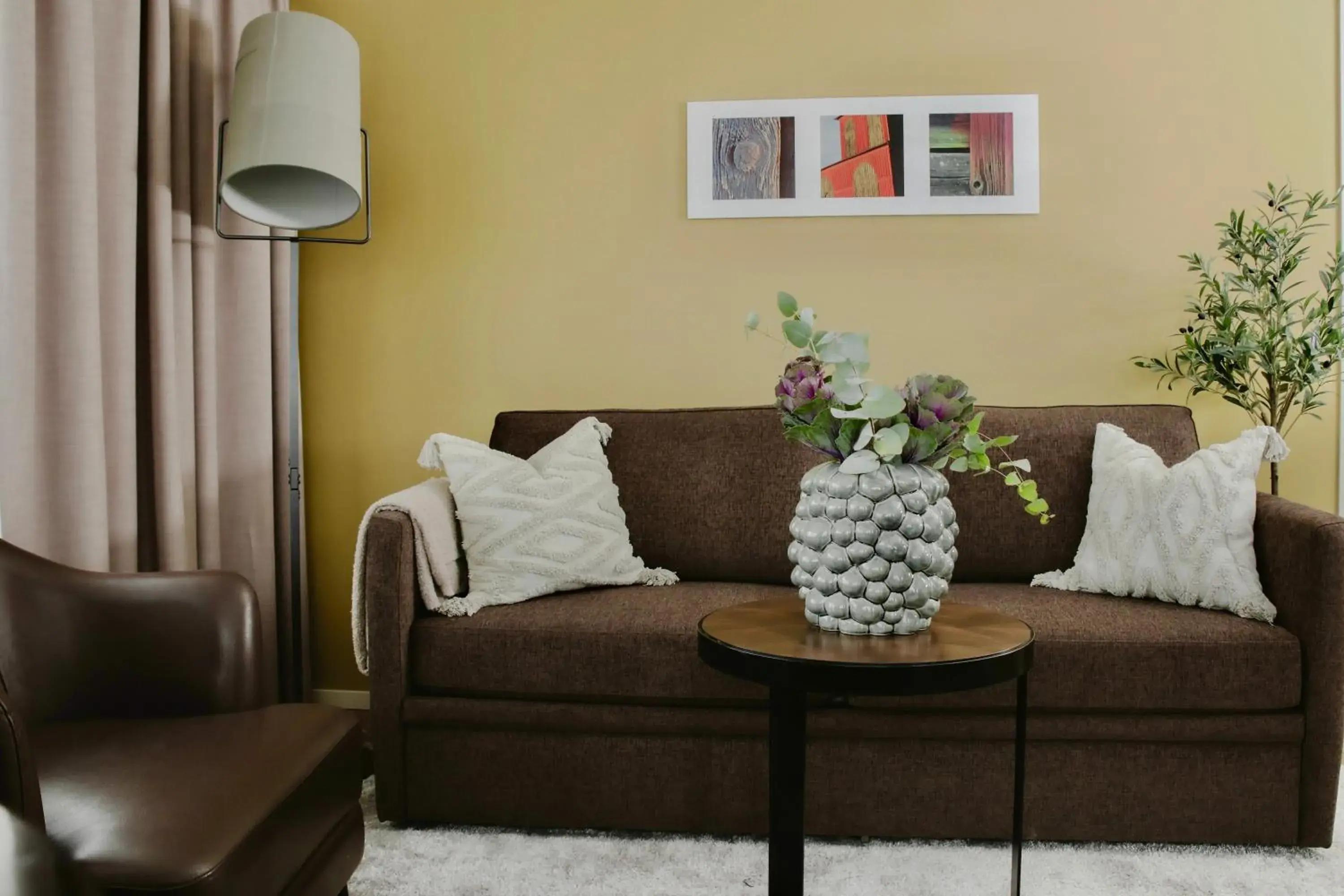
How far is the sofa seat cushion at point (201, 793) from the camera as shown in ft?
3.58

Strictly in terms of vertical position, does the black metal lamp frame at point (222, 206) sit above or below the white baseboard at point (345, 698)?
above

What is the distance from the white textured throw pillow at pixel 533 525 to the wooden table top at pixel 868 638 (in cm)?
61

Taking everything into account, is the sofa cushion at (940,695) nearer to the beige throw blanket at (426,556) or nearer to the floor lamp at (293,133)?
the beige throw blanket at (426,556)

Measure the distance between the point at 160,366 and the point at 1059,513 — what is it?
2.28 meters

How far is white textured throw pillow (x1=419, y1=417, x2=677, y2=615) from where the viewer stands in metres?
2.18

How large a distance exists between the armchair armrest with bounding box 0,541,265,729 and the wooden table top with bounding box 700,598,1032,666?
32.4 inches

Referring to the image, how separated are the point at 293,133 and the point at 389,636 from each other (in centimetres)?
123

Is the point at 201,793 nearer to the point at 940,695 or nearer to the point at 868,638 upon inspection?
the point at 868,638

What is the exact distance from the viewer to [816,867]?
188 cm

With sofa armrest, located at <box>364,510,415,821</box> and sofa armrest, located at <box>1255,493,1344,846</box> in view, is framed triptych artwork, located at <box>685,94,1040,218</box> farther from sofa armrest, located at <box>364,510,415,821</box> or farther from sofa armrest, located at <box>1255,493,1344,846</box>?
sofa armrest, located at <box>364,510,415,821</box>

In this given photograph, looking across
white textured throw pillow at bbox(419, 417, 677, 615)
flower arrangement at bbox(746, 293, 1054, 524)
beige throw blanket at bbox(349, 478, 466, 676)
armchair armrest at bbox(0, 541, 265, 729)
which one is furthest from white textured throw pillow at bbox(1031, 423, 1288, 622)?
armchair armrest at bbox(0, 541, 265, 729)

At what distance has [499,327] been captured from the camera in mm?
2906

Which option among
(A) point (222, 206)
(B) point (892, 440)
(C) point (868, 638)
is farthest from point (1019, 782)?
(A) point (222, 206)

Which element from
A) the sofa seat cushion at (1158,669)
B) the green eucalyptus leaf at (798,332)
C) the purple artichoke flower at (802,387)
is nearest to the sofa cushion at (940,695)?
the sofa seat cushion at (1158,669)
